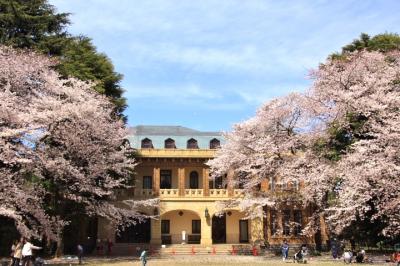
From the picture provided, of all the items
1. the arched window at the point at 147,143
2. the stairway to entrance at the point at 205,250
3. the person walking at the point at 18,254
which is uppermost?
the arched window at the point at 147,143

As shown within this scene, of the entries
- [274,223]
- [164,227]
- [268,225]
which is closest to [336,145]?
[274,223]

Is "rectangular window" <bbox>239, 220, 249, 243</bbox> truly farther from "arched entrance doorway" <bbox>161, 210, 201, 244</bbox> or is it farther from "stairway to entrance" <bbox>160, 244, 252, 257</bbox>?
"stairway to entrance" <bbox>160, 244, 252, 257</bbox>

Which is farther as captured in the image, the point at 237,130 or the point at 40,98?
the point at 237,130

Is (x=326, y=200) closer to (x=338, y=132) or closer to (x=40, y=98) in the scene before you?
(x=338, y=132)

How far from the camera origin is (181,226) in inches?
1780

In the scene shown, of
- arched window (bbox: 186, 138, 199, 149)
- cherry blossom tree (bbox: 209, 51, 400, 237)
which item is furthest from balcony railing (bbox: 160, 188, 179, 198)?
cherry blossom tree (bbox: 209, 51, 400, 237)

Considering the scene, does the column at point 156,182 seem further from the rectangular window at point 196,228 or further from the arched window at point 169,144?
the rectangular window at point 196,228

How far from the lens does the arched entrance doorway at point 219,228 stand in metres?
45.5

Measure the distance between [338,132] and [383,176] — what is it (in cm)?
641

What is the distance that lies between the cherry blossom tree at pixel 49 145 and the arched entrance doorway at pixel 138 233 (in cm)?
1023

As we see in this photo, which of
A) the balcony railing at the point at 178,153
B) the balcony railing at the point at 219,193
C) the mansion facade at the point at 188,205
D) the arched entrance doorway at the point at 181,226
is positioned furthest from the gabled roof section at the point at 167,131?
the arched entrance doorway at the point at 181,226

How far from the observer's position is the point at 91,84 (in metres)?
31.9

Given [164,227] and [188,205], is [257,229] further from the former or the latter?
[164,227]

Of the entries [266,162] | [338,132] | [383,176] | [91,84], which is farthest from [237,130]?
[383,176]
